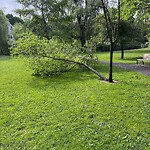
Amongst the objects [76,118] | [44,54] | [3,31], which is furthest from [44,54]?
[3,31]

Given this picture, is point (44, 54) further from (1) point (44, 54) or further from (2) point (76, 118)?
(2) point (76, 118)

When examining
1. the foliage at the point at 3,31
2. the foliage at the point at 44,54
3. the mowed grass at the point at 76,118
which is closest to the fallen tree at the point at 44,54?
the foliage at the point at 44,54

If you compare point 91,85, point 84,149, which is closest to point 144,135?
point 84,149

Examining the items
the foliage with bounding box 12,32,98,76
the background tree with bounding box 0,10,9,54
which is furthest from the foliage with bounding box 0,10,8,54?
the foliage with bounding box 12,32,98,76

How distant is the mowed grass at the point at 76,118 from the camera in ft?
11.1

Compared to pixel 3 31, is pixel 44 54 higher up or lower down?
lower down

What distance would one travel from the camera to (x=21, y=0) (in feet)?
58.4

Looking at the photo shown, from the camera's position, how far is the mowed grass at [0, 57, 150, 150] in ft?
11.1

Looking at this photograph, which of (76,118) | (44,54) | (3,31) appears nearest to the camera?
(76,118)

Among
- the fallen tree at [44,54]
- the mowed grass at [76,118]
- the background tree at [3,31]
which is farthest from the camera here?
the background tree at [3,31]

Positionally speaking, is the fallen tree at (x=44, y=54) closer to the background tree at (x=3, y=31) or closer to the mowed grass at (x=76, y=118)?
the mowed grass at (x=76, y=118)

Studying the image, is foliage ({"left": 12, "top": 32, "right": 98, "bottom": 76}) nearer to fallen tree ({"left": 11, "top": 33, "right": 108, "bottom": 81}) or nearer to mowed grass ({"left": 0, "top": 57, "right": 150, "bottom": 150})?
fallen tree ({"left": 11, "top": 33, "right": 108, "bottom": 81})

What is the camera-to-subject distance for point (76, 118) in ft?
14.5

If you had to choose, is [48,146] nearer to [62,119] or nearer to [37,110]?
[62,119]
